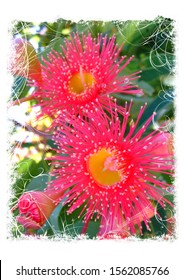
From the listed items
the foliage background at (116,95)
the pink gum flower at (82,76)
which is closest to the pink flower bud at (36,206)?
the foliage background at (116,95)

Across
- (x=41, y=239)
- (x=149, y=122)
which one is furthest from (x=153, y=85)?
(x=41, y=239)

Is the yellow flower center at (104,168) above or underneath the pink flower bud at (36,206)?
above

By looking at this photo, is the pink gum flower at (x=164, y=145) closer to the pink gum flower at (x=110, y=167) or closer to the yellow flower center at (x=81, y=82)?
the pink gum flower at (x=110, y=167)

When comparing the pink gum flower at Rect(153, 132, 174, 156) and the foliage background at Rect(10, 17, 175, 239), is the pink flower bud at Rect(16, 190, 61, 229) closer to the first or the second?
the foliage background at Rect(10, 17, 175, 239)

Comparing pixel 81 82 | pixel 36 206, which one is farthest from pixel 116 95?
pixel 36 206

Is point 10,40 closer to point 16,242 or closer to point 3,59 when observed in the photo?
point 3,59

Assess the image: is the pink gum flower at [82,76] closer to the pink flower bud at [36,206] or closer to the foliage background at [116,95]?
the foliage background at [116,95]
